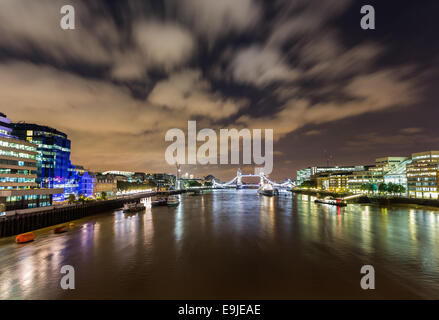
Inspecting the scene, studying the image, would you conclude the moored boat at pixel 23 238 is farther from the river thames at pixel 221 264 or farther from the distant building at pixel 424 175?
the distant building at pixel 424 175

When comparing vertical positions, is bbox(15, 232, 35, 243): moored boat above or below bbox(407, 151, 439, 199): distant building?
below

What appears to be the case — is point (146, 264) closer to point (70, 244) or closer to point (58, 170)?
point (70, 244)

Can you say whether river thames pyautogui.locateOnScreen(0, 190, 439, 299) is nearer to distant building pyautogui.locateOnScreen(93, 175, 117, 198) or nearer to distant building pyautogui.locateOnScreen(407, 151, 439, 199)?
distant building pyautogui.locateOnScreen(93, 175, 117, 198)

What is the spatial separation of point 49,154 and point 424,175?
5409 inches

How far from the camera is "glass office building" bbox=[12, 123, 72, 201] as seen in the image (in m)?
80.7

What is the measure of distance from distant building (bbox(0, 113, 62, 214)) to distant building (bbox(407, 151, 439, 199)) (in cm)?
10850

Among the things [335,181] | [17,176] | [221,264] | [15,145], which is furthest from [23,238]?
[335,181]

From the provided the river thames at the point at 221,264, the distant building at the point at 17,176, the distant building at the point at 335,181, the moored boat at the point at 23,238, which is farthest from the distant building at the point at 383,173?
the distant building at the point at 17,176

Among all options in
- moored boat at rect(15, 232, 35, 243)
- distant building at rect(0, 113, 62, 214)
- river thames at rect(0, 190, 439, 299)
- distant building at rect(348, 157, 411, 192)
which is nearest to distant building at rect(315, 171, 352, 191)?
distant building at rect(348, 157, 411, 192)

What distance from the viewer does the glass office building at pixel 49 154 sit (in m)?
80.7

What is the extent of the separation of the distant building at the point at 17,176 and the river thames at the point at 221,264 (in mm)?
16873

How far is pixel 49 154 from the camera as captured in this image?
84500mm
